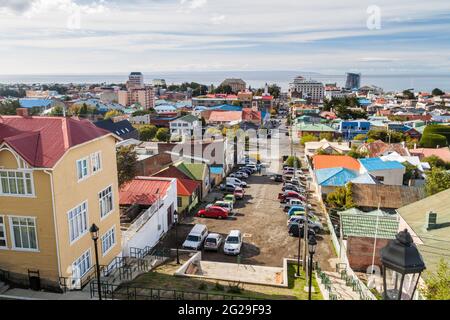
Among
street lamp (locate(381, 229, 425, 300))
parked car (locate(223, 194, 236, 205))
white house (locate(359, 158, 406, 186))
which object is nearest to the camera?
street lamp (locate(381, 229, 425, 300))

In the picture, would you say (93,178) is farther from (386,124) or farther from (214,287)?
(386,124)

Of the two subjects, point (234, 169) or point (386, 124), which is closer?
point (234, 169)

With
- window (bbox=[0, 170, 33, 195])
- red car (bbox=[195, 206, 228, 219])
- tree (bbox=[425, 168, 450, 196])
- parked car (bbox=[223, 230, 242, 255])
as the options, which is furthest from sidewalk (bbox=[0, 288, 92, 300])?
tree (bbox=[425, 168, 450, 196])

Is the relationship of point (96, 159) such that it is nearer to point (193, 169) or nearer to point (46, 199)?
point (46, 199)

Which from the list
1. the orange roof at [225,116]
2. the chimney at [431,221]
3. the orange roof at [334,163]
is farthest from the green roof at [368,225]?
the orange roof at [225,116]

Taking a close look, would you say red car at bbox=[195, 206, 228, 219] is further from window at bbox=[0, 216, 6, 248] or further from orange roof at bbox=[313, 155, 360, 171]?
window at bbox=[0, 216, 6, 248]
